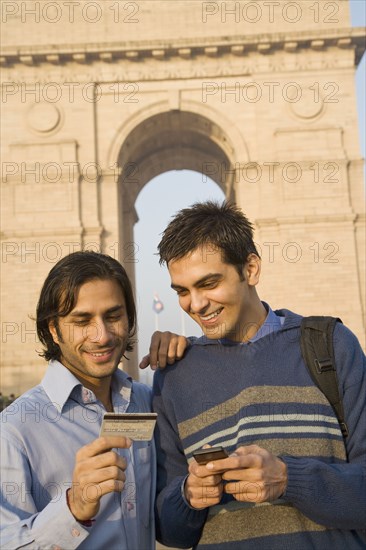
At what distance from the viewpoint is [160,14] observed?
2214 cm

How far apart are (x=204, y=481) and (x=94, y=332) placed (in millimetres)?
871

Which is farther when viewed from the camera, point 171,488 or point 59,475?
point 171,488

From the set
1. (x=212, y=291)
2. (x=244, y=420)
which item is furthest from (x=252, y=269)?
(x=244, y=420)

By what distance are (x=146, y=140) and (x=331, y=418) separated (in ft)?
72.4

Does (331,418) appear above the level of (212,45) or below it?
below

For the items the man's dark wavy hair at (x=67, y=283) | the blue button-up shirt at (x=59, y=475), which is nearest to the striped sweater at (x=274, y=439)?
the blue button-up shirt at (x=59, y=475)

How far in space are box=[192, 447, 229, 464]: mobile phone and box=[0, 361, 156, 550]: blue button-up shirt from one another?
20.0 inches

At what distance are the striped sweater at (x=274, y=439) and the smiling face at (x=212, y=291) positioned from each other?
129mm

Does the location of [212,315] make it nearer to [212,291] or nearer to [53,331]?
[212,291]

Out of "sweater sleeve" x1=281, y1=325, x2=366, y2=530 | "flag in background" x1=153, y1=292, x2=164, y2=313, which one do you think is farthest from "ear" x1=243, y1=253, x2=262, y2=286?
"flag in background" x1=153, y1=292, x2=164, y2=313

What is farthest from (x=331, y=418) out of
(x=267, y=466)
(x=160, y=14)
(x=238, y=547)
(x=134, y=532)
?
(x=160, y=14)

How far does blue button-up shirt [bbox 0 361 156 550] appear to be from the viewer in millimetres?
2494

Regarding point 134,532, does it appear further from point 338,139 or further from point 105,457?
point 338,139

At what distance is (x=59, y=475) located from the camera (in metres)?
2.80
